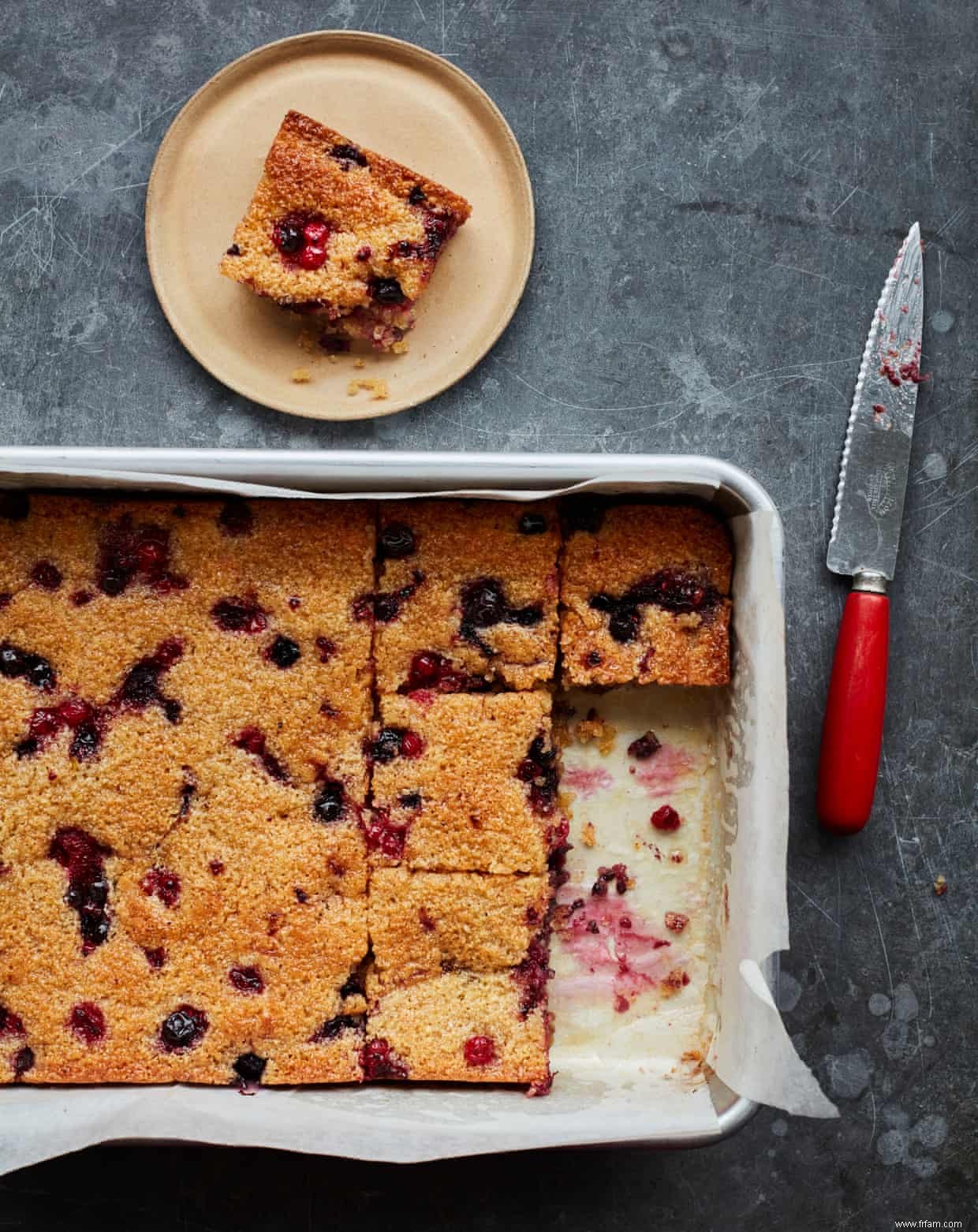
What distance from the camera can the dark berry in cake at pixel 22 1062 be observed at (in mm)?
2877

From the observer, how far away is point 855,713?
3133 mm

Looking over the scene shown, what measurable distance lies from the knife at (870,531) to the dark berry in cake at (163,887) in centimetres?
184

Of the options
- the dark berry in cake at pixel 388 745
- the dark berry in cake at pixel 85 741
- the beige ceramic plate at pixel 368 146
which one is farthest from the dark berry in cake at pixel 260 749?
the beige ceramic plate at pixel 368 146

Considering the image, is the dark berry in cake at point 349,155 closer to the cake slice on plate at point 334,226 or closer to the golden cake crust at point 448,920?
the cake slice on plate at point 334,226

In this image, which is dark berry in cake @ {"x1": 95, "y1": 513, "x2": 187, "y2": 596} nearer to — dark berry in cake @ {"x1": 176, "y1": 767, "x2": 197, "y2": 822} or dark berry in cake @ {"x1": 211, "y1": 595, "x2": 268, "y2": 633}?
dark berry in cake @ {"x1": 211, "y1": 595, "x2": 268, "y2": 633}

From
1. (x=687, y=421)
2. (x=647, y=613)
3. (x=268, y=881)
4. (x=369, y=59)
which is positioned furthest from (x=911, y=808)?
(x=369, y=59)

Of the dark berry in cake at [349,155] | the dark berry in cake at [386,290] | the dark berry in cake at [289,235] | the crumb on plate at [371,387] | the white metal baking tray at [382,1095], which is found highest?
the dark berry in cake at [349,155]

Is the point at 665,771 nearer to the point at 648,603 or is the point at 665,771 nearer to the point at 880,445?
the point at 648,603

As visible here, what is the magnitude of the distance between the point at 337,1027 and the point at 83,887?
0.77 m

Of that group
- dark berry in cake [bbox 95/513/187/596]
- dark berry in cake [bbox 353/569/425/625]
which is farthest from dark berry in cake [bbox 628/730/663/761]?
dark berry in cake [bbox 95/513/187/596]

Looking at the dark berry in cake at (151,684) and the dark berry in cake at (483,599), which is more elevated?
the dark berry in cake at (483,599)

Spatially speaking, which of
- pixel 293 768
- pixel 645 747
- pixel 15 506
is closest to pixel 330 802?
pixel 293 768

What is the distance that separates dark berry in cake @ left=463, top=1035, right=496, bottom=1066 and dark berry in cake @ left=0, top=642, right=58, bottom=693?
1.46 metres

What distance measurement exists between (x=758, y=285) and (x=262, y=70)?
1590mm
